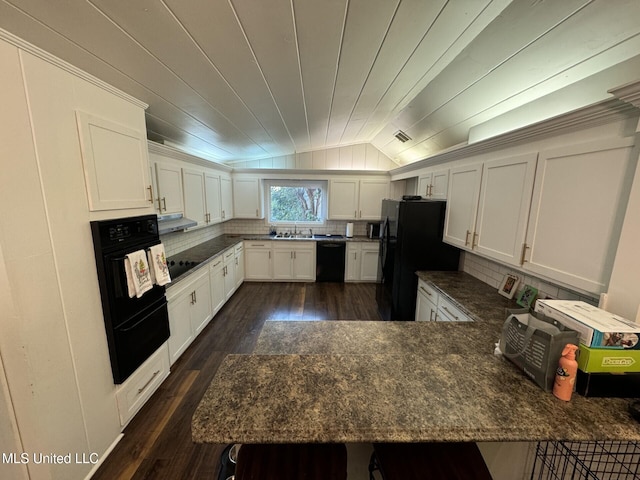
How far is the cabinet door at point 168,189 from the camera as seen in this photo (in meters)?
2.48

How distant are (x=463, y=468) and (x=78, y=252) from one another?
211cm

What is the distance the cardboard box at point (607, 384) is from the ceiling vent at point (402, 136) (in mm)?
3280

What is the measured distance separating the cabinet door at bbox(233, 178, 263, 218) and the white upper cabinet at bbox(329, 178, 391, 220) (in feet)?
4.72

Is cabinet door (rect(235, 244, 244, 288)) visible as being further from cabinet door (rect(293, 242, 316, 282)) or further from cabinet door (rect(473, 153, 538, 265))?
cabinet door (rect(473, 153, 538, 265))

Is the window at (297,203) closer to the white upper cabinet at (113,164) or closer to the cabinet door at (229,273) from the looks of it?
the cabinet door at (229,273)

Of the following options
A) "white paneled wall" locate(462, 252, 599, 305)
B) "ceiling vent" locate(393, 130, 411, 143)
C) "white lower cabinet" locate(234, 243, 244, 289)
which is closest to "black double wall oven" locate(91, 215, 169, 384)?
"white lower cabinet" locate(234, 243, 244, 289)

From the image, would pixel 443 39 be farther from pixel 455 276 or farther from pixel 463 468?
pixel 463 468

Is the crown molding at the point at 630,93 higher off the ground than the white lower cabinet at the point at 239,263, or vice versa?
the crown molding at the point at 630,93

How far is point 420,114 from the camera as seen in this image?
2.76 m

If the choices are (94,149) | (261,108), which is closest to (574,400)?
(94,149)

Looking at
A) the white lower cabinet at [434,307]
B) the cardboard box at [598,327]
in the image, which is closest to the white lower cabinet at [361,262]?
the white lower cabinet at [434,307]

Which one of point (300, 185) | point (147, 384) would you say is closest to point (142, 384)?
point (147, 384)

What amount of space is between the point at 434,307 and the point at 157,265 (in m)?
2.48

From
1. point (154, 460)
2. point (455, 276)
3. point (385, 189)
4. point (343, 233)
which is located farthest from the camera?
point (343, 233)
